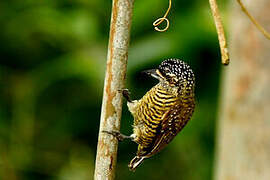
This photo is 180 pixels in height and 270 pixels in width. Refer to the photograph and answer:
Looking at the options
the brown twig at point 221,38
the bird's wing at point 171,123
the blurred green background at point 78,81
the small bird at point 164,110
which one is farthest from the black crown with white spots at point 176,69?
the blurred green background at point 78,81

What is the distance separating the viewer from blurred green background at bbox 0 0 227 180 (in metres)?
5.59

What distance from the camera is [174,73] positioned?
123 inches

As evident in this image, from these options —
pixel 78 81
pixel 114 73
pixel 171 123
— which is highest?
pixel 114 73

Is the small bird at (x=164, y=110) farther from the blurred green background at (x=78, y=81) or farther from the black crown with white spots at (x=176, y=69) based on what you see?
the blurred green background at (x=78, y=81)

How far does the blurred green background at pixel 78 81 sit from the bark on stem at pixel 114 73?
3.48 metres

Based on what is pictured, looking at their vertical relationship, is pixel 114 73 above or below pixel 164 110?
above

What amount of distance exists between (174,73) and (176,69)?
5 cm

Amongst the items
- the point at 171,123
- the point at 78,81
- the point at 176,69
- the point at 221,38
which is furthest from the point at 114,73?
the point at 78,81

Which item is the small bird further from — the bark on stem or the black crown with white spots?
the bark on stem

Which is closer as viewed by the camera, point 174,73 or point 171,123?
point 174,73

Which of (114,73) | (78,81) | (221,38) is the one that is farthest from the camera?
(78,81)

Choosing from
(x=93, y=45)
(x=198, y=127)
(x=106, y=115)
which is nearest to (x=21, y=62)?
(x=93, y=45)

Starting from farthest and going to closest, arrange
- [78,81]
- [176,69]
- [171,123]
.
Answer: [78,81]
[171,123]
[176,69]

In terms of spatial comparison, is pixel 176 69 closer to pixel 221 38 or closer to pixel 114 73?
pixel 114 73
